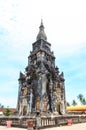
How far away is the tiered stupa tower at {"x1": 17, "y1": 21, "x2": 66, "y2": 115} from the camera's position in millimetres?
31672

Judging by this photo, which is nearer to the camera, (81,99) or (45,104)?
(45,104)

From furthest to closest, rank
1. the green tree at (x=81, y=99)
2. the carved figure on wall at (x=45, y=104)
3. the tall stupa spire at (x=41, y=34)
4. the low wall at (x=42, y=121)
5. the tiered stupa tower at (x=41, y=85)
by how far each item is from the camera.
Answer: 1. the green tree at (x=81, y=99)
2. the tall stupa spire at (x=41, y=34)
3. the tiered stupa tower at (x=41, y=85)
4. the carved figure on wall at (x=45, y=104)
5. the low wall at (x=42, y=121)

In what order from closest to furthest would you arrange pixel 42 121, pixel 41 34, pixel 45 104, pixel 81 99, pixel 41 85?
1. pixel 42 121
2. pixel 45 104
3. pixel 41 85
4. pixel 41 34
5. pixel 81 99

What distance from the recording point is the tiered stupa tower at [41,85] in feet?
104

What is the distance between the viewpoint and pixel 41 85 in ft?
105

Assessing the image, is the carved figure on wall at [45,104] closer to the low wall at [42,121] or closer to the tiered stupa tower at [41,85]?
the tiered stupa tower at [41,85]

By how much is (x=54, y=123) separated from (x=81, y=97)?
62.0 m

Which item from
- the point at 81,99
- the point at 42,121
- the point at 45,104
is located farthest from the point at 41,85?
the point at 81,99

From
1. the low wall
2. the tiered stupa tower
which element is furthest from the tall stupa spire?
the low wall

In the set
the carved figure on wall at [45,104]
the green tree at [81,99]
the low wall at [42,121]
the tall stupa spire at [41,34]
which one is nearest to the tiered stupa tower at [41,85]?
the carved figure on wall at [45,104]

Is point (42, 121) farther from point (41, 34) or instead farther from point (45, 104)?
point (41, 34)

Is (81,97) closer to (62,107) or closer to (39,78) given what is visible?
(62,107)

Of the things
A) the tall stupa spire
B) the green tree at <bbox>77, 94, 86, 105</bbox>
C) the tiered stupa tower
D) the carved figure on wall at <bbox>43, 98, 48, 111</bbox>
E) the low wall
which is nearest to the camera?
the low wall

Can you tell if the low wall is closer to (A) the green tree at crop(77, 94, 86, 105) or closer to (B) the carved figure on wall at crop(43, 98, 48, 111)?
(B) the carved figure on wall at crop(43, 98, 48, 111)
